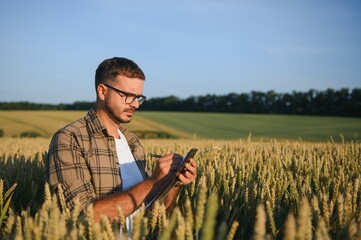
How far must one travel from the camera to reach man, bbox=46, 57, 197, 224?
6.21 feet

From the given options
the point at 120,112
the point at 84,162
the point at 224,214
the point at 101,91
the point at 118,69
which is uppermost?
the point at 118,69

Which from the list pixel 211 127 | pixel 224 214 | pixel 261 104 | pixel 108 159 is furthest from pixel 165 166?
pixel 261 104

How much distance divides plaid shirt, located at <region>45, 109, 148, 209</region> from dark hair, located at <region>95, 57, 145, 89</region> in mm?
282

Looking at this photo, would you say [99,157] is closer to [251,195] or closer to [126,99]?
[126,99]

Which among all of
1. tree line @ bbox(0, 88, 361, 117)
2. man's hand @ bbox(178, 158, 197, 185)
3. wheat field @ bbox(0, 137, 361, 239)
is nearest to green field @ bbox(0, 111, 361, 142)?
tree line @ bbox(0, 88, 361, 117)

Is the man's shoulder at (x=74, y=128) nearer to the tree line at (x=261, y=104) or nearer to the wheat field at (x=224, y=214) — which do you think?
the wheat field at (x=224, y=214)

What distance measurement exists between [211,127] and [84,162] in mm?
36856

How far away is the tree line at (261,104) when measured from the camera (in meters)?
58.7

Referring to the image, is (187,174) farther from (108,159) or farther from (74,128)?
(74,128)

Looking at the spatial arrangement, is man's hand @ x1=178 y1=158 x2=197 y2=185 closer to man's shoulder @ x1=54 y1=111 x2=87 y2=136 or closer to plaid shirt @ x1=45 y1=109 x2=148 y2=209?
plaid shirt @ x1=45 y1=109 x2=148 y2=209

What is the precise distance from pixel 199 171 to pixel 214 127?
36.1 meters

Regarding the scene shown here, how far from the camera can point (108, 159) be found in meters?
2.32

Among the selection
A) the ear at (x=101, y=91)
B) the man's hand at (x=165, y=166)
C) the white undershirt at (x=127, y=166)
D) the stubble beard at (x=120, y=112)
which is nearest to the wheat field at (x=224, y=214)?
the man's hand at (x=165, y=166)

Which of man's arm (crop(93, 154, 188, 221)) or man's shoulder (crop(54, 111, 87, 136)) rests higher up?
man's shoulder (crop(54, 111, 87, 136))
